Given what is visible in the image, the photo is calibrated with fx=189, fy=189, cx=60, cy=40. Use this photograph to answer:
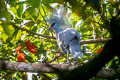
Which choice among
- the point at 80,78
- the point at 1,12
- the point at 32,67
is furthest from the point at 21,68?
the point at 80,78

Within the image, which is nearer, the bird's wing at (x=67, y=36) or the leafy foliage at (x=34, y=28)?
the leafy foliage at (x=34, y=28)

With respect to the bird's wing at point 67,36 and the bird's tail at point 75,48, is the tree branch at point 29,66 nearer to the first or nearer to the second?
the bird's tail at point 75,48

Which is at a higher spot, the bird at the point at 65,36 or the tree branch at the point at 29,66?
the bird at the point at 65,36

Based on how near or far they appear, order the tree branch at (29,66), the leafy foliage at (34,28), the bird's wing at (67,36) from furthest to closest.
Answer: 1. the bird's wing at (67,36)
2. the leafy foliage at (34,28)
3. the tree branch at (29,66)

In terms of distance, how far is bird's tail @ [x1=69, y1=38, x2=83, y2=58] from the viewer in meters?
2.48

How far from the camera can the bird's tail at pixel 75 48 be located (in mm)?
2484

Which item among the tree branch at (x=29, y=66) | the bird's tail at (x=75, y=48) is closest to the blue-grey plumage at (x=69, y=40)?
the bird's tail at (x=75, y=48)

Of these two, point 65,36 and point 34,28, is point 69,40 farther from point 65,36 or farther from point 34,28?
point 34,28

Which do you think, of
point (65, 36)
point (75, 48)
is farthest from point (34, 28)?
point (75, 48)

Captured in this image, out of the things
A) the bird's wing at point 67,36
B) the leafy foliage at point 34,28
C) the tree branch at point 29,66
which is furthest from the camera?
the bird's wing at point 67,36

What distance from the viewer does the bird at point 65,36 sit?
2.58 metres

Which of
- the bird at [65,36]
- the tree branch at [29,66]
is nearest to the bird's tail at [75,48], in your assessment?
the bird at [65,36]

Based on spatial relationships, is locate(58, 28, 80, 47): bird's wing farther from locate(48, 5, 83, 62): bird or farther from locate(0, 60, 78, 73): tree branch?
locate(0, 60, 78, 73): tree branch

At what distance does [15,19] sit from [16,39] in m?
0.32
